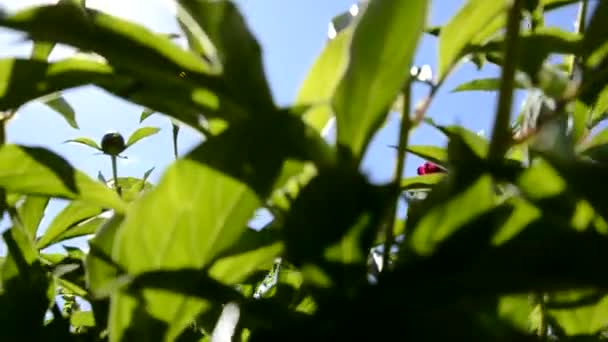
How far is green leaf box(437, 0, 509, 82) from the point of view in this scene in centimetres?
42

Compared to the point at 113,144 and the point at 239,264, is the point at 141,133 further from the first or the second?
the point at 239,264

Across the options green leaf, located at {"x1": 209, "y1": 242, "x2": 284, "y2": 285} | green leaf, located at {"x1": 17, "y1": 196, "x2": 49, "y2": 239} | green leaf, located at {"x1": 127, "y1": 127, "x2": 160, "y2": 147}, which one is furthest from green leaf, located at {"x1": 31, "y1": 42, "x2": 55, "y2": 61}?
green leaf, located at {"x1": 127, "y1": 127, "x2": 160, "y2": 147}

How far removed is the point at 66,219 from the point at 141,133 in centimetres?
42

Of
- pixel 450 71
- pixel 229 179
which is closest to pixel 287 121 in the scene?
pixel 229 179

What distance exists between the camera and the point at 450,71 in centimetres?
45

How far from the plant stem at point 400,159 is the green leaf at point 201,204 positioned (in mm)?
60

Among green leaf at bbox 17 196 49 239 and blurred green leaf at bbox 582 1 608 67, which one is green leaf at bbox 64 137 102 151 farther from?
blurred green leaf at bbox 582 1 608 67

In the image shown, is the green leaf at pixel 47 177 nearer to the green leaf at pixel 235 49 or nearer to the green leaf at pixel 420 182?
the green leaf at pixel 235 49

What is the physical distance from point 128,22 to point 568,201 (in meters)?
0.20

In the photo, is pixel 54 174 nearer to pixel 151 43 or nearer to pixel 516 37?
pixel 151 43

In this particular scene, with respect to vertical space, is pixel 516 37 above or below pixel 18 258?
above

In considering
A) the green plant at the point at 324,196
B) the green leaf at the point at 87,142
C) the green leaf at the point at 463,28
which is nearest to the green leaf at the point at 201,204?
the green plant at the point at 324,196

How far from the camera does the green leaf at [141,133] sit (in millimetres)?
1052

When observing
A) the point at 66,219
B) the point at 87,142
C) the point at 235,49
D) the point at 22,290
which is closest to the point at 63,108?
the point at 66,219
